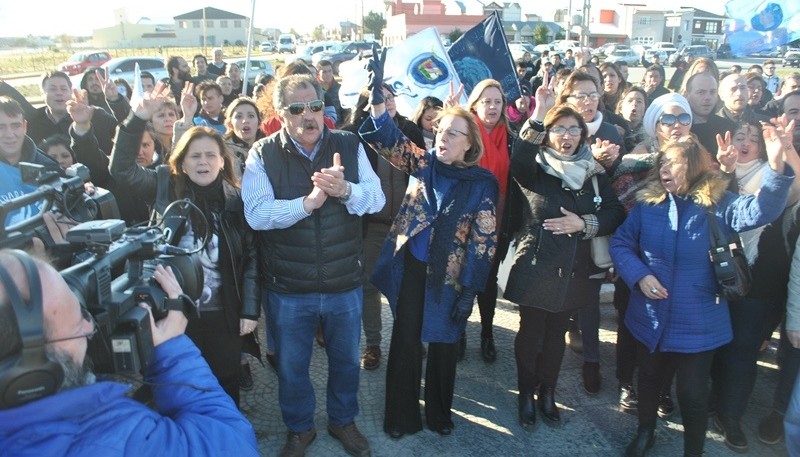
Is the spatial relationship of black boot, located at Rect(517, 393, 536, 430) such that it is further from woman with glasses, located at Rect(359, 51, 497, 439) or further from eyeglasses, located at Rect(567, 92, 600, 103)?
eyeglasses, located at Rect(567, 92, 600, 103)

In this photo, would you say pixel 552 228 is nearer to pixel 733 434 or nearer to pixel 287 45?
pixel 733 434

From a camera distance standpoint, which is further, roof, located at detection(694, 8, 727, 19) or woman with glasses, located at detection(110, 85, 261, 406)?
roof, located at detection(694, 8, 727, 19)

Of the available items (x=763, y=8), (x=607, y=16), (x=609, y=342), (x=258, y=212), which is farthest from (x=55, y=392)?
(x=607, y=16)

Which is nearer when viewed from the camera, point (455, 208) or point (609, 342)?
point (455, 208)

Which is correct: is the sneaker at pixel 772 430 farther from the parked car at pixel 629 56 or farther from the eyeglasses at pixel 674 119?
the parked car at pixel 629 56

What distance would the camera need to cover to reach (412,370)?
3283 millimetres

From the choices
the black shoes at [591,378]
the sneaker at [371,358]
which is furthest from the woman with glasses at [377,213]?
the black shoes at [591,378]

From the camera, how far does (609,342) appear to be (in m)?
4.43

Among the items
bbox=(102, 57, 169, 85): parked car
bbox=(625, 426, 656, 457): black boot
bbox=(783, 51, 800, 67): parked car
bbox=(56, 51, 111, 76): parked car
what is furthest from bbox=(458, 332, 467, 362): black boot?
bbox=(783, 51, 800, 67): parked car

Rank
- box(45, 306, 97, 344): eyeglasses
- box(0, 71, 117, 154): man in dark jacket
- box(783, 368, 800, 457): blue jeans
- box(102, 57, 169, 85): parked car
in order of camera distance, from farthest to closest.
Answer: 1. box(102, 57, 169, 85): parked car
2. box(0, 71, 117, 154): man in dark jacket
3. box(783, 368, 800, 457): blue jeans
4. box(45, 306, 97, 344): eyeglasses

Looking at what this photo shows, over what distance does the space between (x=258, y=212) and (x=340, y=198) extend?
415 millimetres

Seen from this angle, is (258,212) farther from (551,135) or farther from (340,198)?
(551,135)

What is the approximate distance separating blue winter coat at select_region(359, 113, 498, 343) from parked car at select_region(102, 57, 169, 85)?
16.3m

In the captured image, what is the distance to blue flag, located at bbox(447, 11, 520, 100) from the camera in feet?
19.0
